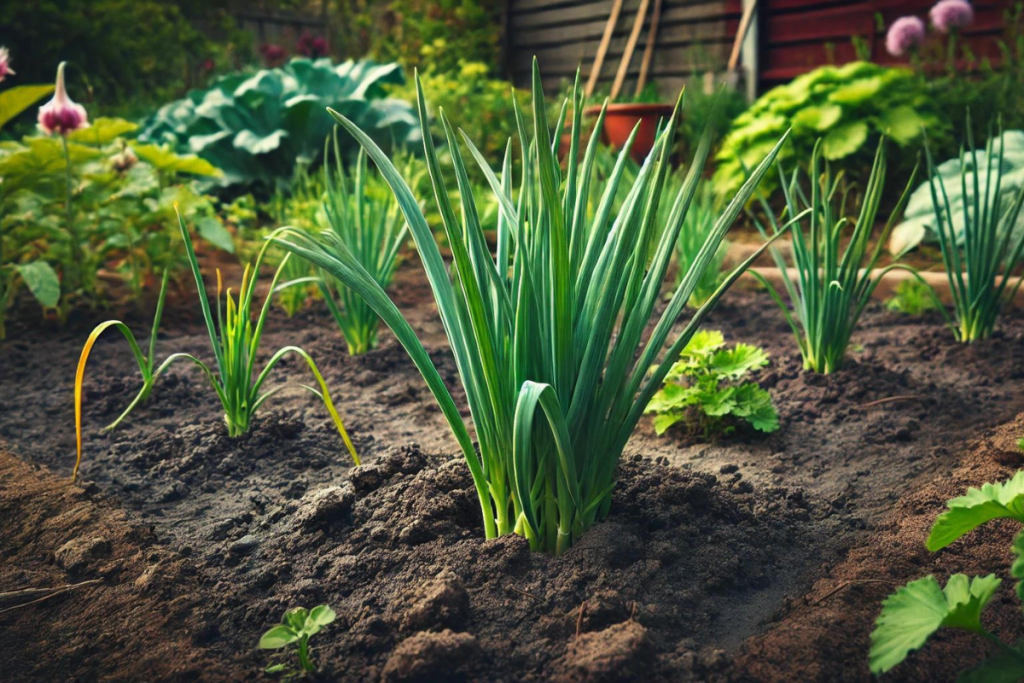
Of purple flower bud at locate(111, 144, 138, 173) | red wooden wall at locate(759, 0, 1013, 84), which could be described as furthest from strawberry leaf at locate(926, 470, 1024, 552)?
red wooden wall at locate(759, 0, 1013, 84)

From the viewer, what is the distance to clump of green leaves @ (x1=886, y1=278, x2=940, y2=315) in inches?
120

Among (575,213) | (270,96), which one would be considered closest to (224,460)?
(575,213)

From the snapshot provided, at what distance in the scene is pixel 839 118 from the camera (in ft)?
14.2

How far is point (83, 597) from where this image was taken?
1400mm

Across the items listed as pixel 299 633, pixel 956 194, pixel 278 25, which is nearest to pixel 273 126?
pixel 956 194

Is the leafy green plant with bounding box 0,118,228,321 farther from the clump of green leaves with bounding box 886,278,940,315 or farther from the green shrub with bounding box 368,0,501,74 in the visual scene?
the green shrub with bounding box 368,0,501,74

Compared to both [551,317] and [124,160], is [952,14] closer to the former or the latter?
[124,160]

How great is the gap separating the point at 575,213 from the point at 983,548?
86 cm

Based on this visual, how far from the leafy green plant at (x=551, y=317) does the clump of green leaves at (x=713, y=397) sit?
67 centimetres

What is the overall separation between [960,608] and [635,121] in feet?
15.7

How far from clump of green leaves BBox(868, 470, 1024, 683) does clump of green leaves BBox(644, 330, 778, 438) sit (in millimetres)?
847

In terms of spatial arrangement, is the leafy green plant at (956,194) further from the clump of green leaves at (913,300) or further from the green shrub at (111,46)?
the green shrub at (111,46)

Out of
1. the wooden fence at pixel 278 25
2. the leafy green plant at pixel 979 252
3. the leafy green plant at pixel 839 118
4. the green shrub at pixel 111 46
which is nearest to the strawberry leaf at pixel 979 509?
the leafy green plant at pixel 979 252

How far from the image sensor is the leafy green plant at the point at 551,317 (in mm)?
1237
